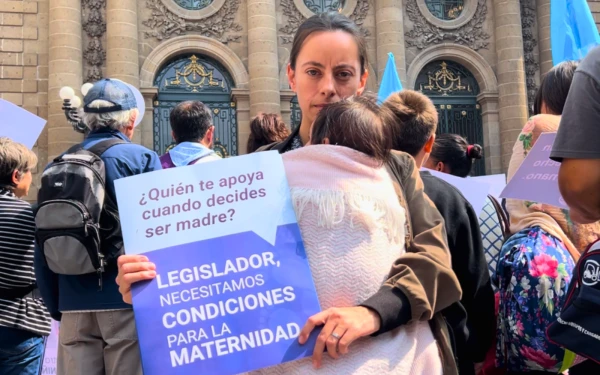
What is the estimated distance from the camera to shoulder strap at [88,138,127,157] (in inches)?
139

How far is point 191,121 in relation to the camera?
5.14 m

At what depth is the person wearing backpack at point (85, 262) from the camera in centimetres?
321

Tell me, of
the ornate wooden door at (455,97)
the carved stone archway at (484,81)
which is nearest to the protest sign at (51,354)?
the carved stone archway at (484,81)

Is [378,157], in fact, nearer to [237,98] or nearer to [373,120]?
[373,120]

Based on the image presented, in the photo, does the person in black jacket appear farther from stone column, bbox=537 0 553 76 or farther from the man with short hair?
stone column, bbox=537 0 553 76

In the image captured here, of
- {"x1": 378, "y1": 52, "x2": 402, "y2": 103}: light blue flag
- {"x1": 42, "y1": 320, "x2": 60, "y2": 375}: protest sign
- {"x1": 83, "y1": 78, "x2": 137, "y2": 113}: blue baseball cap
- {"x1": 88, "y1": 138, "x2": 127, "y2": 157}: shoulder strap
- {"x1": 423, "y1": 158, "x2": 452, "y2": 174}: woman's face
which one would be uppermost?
{"x1": 378, "y1": 52, "x2": 402, "y2": 103}: light blue flag

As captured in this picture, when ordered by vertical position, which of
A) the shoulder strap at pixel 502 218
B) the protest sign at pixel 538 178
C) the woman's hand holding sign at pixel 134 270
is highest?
the protest sign at pixel 538 178

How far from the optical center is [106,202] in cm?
343

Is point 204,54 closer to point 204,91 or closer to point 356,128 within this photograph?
point 204,91

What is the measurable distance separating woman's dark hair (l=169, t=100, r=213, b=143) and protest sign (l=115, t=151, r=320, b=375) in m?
3.23

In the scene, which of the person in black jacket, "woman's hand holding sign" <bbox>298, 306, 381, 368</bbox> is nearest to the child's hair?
the person in black jacket

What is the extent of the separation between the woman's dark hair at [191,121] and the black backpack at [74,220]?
5.92ft

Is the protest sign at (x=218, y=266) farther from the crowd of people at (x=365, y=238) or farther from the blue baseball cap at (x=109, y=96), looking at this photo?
the blue baseball cap at (x=109, y=96)

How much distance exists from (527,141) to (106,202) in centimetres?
217
